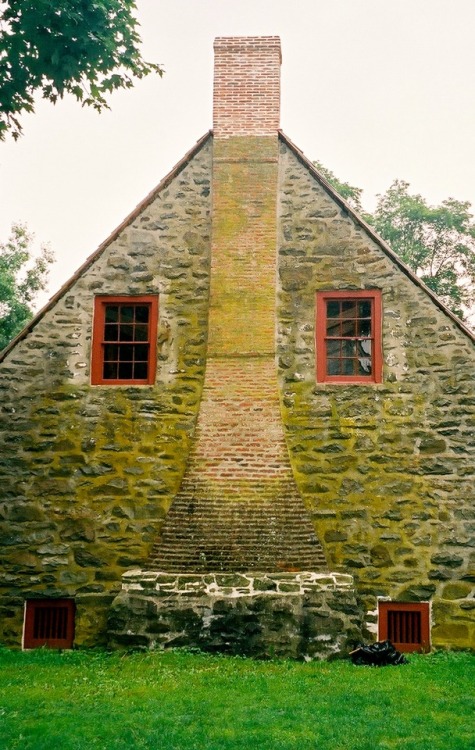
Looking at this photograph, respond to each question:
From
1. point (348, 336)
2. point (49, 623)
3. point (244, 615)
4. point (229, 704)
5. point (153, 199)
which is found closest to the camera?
point (229, 704)

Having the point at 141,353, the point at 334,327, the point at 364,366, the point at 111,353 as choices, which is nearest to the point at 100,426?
the point at 111,353

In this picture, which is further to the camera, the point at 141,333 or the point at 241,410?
the point at 141,333

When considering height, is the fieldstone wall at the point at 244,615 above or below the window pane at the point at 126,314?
below

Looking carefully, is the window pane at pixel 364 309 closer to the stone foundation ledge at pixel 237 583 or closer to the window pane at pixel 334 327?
the window pane at pixel 334 327

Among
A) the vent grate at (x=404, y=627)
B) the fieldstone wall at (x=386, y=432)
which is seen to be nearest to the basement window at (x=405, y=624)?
the vent grate at (x=404, y=627)

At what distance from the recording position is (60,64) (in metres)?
7.27

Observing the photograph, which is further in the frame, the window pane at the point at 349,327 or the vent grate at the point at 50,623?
the window pane at the point at 349,327

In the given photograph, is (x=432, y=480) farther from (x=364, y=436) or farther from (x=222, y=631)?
(x=222, y=631)

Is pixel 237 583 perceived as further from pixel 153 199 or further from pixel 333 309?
pixel 153 199

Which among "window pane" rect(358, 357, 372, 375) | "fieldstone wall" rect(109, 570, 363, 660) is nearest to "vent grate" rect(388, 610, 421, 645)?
"fieldstone wall" rect(109, 570, 363, 660)

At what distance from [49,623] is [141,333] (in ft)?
14.2

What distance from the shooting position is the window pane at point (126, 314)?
10.7 metres

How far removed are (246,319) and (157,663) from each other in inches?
187

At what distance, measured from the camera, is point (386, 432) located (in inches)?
392
